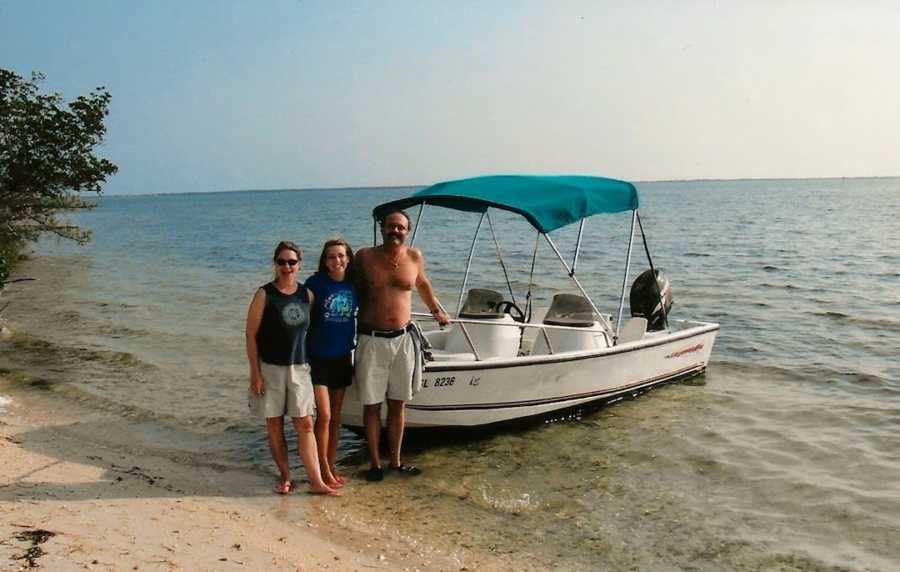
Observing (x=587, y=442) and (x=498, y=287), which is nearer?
(x=587, y=442)

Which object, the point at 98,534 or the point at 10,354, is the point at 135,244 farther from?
the point at 98,534

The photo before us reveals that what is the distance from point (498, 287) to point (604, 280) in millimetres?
3366

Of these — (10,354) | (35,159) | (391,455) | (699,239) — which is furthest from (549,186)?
(699,239)

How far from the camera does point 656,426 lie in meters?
8.87

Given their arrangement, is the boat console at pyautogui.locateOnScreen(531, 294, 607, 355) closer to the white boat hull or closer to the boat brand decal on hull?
the white boat hull

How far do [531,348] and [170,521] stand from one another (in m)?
5.47

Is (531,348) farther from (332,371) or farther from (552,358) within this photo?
(332,371)

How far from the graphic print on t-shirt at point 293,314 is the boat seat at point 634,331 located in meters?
5.77

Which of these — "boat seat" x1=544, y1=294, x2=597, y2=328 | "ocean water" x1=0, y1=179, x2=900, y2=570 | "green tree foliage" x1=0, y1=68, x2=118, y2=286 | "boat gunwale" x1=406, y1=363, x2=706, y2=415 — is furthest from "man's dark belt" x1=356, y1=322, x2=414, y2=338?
"green tree foliage" x1=0, y1=68, x2=118, y2=286

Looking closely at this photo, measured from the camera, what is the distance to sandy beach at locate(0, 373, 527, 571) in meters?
4.58

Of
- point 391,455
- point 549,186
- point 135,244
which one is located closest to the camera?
point 391,455

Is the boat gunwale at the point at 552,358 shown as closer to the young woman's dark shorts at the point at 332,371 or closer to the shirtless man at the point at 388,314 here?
the shirtless man at the point at 388,314

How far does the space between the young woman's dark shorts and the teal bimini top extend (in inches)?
83.4

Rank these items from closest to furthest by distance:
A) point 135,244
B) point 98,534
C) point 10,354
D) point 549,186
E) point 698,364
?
point 98,534, point 549,186, point 698,364, point 10,354, point 135,244
